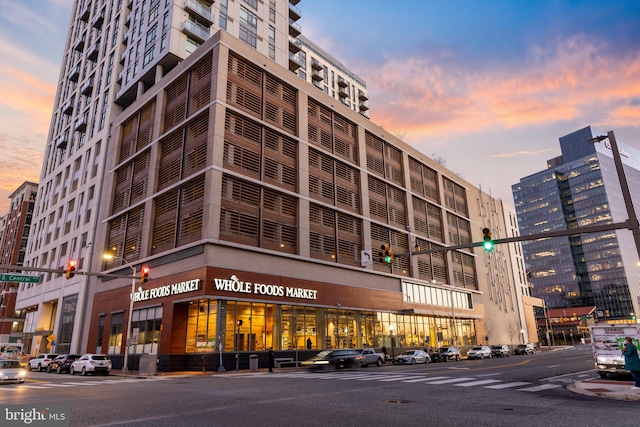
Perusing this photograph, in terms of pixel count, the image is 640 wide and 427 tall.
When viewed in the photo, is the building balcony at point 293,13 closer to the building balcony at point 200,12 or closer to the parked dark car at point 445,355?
the building balcony at point 200,12

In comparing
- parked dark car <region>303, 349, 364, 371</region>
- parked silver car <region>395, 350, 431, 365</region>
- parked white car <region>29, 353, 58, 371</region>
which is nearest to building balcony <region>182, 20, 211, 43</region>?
parked white car <region>29, 353, 58, 371</region>

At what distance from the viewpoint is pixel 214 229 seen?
37.1 m

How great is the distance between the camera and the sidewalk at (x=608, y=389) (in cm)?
1347

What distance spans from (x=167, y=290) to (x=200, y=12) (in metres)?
34.6

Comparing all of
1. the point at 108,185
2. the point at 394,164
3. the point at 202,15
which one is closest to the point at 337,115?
the point at 394,164

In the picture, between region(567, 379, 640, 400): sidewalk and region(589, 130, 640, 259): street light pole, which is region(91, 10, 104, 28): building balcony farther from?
region(567, 379, 640, 400): sidewalk

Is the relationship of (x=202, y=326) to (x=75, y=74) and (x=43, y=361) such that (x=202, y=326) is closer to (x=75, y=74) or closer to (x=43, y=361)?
(x=43, y=361)

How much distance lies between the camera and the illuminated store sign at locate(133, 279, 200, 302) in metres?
36.2

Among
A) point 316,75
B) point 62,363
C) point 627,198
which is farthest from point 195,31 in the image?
point 627,198

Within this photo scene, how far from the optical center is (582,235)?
17150cm

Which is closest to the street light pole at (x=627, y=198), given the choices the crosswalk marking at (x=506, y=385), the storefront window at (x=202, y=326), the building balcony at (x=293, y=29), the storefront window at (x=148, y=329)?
the crosswalk marking at (x=506, y=385)

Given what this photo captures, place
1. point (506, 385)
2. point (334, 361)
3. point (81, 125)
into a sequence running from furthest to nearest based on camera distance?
point (81, 125) → point (334, 361) → point (506, 385)

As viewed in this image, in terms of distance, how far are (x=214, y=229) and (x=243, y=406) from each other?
85.5 ft

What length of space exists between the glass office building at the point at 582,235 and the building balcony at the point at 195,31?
522 feet
